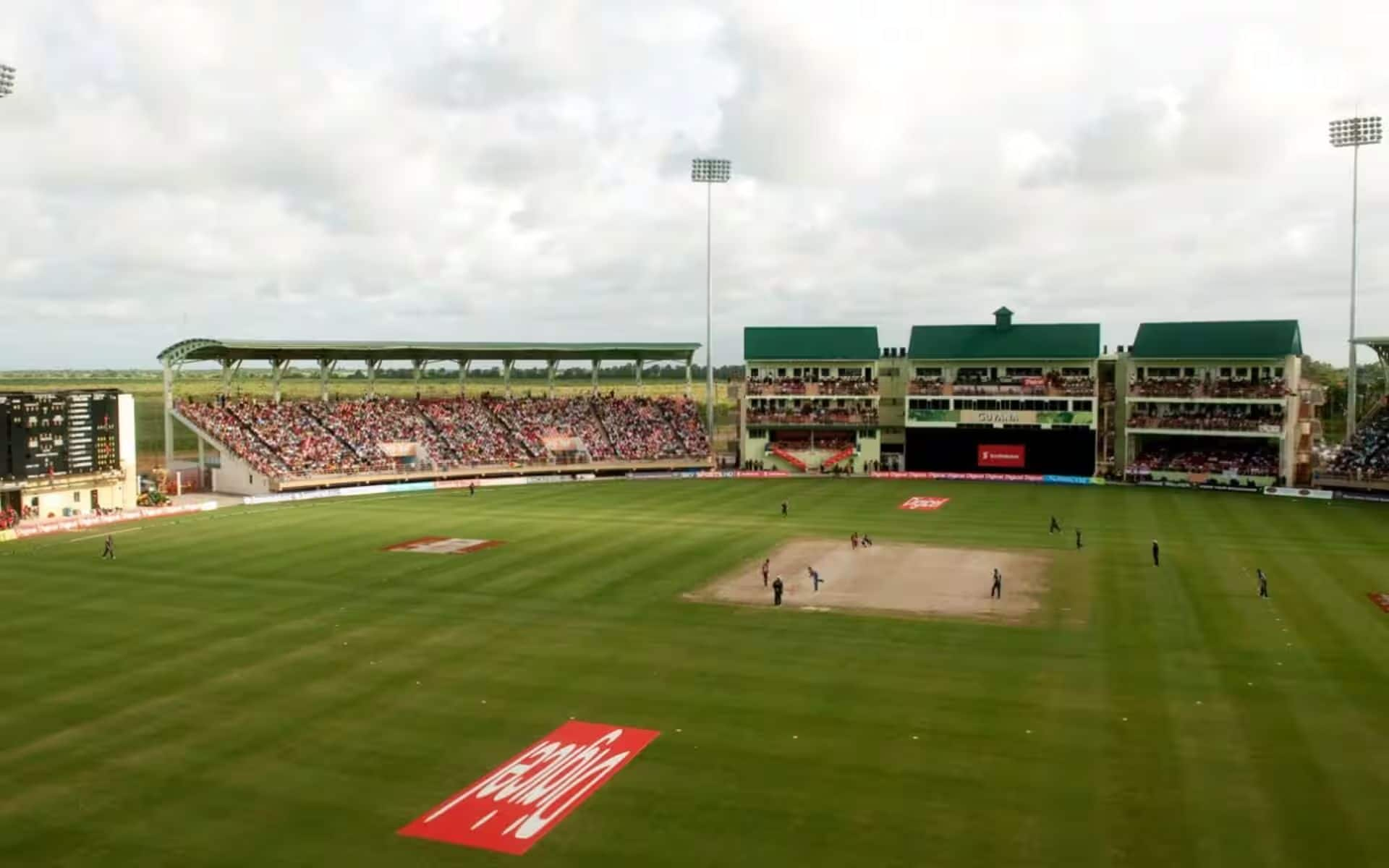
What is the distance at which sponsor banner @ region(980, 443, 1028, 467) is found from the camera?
8019 centimetres

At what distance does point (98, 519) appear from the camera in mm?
55031

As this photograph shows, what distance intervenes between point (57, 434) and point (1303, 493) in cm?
7888

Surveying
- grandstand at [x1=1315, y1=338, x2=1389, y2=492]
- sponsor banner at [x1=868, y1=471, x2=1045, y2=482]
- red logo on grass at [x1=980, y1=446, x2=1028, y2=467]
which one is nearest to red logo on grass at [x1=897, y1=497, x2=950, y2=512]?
sponsor banner at [x1=868, y1=471, x2=1045, y2=482]

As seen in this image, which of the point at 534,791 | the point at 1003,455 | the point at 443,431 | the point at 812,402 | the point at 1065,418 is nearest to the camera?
the point at 534,791

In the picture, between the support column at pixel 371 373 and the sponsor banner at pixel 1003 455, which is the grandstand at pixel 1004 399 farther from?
the support column at pixel 371 373

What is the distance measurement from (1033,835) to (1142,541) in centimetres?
3445

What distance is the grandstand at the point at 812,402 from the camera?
3359 inches

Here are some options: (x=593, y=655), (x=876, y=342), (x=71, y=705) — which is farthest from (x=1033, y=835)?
(x=876, y=342)

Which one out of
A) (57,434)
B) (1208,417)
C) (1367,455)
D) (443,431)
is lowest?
(1367,455)

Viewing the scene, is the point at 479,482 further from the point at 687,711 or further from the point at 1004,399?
the point at 687,711

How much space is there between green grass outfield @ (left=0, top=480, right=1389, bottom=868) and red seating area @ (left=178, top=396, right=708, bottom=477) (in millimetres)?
29724

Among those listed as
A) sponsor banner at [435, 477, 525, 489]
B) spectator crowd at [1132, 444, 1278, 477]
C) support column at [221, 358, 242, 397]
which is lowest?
sponsor banner at [435, 477, 525, 489]

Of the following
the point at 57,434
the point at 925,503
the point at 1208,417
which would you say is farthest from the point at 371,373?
the point at 1208,417

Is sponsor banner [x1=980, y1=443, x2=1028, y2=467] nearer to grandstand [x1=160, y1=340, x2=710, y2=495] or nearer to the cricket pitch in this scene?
grandstand [x1=160, y1=340, x2=710, y2=495]
